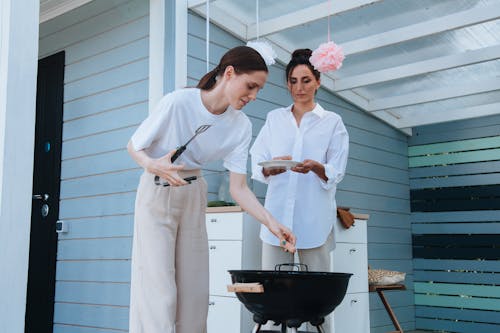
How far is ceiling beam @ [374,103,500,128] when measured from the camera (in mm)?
5555

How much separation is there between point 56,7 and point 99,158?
4.22 ft

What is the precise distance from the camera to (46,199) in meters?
4.74

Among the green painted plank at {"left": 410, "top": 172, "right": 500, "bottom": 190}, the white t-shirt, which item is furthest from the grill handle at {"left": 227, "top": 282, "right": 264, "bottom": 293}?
the green painted plank at {"left": 410, "top": 172, "right": 500, "bottom": 190}

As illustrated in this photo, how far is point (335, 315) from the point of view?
12.4 ft

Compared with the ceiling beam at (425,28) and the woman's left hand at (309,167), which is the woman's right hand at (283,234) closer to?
the woman's left hand at (309,167)

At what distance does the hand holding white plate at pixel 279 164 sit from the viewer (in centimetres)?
284

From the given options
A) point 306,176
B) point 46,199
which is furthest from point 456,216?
point 46,199

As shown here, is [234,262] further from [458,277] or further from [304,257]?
[458,277]

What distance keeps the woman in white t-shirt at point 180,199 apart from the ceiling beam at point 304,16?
1.94m

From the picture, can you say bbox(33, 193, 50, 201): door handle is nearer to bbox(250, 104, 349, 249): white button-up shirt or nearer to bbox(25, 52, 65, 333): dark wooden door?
bbox(25, 52, 65, 333): dark wooden door

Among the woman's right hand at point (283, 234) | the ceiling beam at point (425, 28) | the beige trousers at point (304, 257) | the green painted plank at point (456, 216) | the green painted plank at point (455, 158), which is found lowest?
the beige trousers at point (304, 257)

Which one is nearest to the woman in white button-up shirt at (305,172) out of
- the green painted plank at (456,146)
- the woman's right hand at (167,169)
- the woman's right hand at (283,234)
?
the woman's right hand at (283,234)

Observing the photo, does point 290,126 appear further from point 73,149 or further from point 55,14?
point 55,14

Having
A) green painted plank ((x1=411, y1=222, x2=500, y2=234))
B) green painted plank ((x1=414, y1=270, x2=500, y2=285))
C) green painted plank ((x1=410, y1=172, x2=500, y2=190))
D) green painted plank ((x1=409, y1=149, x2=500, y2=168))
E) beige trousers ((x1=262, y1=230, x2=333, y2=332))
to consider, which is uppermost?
green painted plank ((x1=409, y1=149, x2=500, y2=168))
